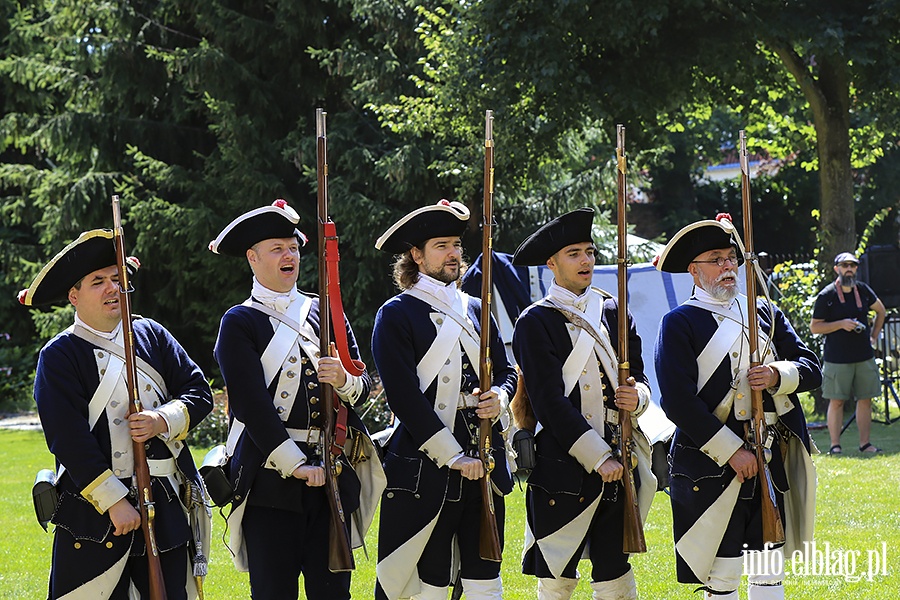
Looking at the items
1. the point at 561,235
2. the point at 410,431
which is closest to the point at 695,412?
the point at 561,235

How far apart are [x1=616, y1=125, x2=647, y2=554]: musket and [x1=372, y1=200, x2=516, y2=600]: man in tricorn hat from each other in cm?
54

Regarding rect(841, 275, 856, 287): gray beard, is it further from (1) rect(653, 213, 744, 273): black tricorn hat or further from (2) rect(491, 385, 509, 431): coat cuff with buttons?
(2) rect(491, 385, 509, 431): coat cuff with buttons

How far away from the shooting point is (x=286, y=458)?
4.84 metres

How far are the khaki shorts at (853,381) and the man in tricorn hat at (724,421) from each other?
6.35 metres

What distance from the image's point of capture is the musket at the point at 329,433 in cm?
486

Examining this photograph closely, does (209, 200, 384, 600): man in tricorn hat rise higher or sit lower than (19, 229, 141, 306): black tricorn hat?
lower

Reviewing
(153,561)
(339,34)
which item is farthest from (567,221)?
(339,34)

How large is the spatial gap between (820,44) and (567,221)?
29.7 feet

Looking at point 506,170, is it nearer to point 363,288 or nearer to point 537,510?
point 363,288

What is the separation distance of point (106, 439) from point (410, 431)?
4.27ft

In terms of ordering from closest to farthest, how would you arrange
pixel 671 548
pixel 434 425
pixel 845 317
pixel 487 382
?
pixel 434 425, pixel 487 382, pixel 671 548, pixel 845 317

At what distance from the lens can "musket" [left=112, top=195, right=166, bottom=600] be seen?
4484 mm

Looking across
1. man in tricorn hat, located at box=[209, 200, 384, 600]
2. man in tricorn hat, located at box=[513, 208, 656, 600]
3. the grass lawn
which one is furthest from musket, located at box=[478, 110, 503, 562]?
the grass lawn

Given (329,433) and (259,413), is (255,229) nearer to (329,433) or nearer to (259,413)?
(259,413)
